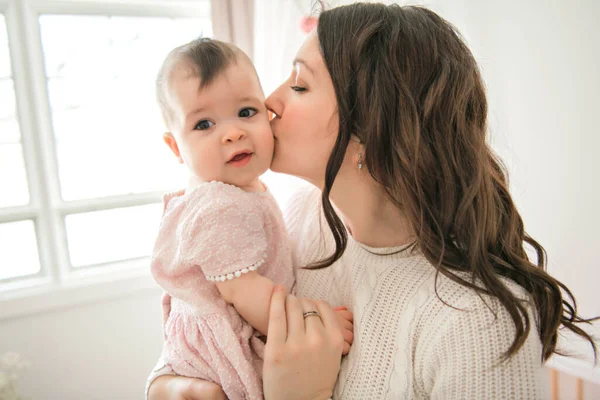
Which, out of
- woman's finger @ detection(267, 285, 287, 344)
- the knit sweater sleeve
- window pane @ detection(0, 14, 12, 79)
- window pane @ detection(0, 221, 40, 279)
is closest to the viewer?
the knit sweater sleeve

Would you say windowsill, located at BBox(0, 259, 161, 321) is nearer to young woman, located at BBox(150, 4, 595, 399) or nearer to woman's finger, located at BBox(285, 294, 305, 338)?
young woman, located at BBox(150, 4, 595, 399)

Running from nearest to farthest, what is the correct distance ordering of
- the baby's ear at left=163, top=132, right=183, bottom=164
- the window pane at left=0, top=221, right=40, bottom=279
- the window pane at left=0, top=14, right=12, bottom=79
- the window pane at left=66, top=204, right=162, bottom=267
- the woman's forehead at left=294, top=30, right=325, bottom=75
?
the woman's forehead at left=294, top=30, right=325, bottom=75, the baby's ear at left=163, top=132, right=183, bottom=164, the window pane at left=0, top=14, right=12, bottom=79, the window pane at left=0, top=221, right=40, bottom=279, the window pane at left=66, top=204, right=162, bottom=267

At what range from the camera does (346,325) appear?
3.33ft

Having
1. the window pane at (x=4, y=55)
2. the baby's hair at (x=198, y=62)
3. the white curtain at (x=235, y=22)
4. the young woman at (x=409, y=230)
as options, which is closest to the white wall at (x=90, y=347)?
the window pane at (x=4, y=55)

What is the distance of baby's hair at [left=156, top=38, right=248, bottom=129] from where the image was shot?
1.05 meters

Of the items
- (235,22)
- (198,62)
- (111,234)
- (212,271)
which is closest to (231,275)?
(212,271)

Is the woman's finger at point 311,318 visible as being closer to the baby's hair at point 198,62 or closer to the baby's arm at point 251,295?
the baby's arm at point 251,295

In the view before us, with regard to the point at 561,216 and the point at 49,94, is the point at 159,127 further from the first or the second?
the point at 561,216

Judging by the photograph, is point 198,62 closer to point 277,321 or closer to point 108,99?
point 277,321

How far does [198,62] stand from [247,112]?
0.16 m

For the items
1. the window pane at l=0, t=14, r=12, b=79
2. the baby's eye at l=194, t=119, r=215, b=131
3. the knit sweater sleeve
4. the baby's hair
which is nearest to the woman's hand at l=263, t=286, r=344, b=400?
the knit sweater sleeve

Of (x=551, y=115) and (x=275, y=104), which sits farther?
(x=551, y=115)

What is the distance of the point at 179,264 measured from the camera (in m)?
1.00

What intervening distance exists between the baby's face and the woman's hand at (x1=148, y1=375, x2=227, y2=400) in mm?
472
